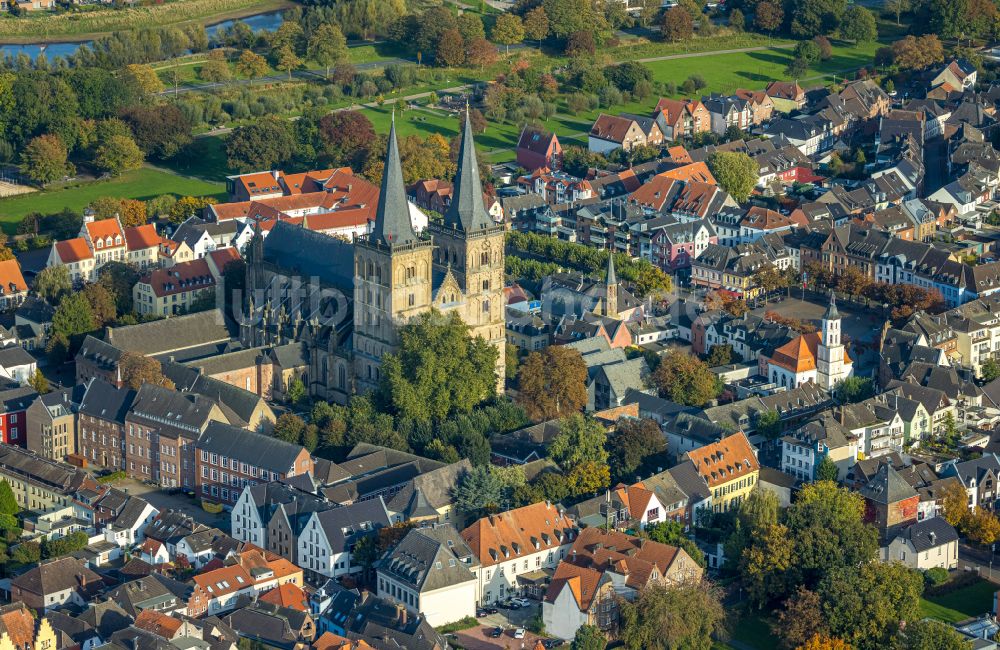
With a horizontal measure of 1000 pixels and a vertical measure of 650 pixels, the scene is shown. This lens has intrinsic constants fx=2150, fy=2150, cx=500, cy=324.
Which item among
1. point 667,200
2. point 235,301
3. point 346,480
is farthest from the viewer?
point 667,200

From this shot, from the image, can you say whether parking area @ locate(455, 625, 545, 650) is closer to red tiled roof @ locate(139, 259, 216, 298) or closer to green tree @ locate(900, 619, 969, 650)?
green tree @ locate(900, 619, 969, 650)

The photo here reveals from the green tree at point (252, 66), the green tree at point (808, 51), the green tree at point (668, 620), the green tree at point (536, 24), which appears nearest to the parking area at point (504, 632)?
the green tree at point (668, 620)

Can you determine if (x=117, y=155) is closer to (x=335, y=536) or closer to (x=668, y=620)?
(x=335, y=536)

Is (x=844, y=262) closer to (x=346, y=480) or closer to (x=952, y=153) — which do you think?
(x=952, y=153)

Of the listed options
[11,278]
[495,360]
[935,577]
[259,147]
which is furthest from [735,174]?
[935,577]

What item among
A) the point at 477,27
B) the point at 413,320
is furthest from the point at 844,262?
the point at 477,27
